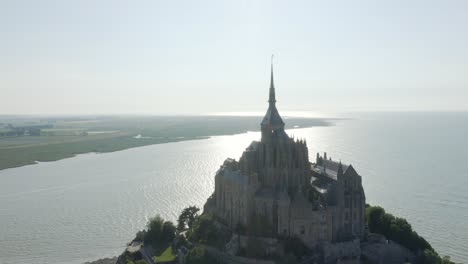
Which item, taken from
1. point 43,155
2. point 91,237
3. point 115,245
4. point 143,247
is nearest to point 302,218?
point 143,247

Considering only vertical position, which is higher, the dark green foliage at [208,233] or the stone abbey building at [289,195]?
the stone abbey building at [289,195]

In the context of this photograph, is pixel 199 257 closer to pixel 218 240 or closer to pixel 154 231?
pixel 218 240

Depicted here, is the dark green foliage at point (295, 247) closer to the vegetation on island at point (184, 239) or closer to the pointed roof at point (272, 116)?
the vegetation on island at point (184, 239)

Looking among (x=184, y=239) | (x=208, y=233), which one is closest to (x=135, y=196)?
(x=184, y=239)

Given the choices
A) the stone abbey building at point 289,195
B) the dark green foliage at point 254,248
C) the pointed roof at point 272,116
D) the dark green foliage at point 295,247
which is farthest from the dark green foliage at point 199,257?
the pointed roof at point 272,116

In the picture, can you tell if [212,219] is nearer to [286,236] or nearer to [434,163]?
[286,236]

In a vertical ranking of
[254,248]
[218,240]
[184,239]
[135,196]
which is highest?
[254,248]

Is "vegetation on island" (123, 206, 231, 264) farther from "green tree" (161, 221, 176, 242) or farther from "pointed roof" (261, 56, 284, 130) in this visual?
"pointed roof" (261, 56, 284, 130)
